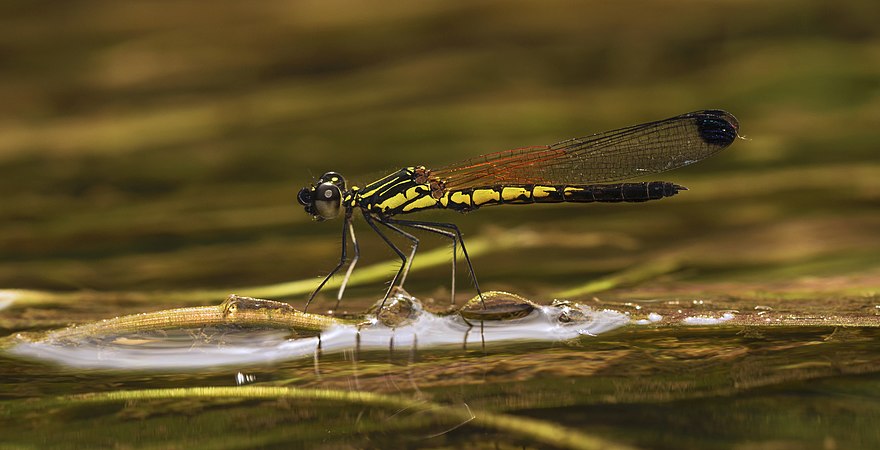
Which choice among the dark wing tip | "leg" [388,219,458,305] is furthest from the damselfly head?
the dark wing tip

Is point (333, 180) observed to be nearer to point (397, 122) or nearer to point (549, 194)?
point (549, 194)

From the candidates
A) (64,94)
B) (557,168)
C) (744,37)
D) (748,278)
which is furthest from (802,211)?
(64,94)

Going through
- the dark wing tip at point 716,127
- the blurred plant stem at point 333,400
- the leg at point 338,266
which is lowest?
the blurred plant stem at point 333,400

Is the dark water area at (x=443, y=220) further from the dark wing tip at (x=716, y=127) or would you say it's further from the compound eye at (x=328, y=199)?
the dark wing tip at (x=716, y=127)

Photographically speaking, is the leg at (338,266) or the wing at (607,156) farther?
the wing at (607,156)

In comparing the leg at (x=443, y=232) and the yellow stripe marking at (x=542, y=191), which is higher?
the yellow stripe marking at (x=542, y=191)

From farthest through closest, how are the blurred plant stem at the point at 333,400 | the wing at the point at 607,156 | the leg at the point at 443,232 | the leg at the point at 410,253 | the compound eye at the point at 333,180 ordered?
the wing at the point at 607,156, the compound eye at the point at 333,180, the leg at the point at 443,232, the leg at the point at 410,253, the blurred plant stem at the point at 333,400

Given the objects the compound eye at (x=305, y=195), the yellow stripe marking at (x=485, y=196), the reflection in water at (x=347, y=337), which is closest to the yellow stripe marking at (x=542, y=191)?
the yellow stripe marking at (x=485, y=196)

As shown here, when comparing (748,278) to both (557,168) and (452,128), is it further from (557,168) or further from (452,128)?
(452,128)
